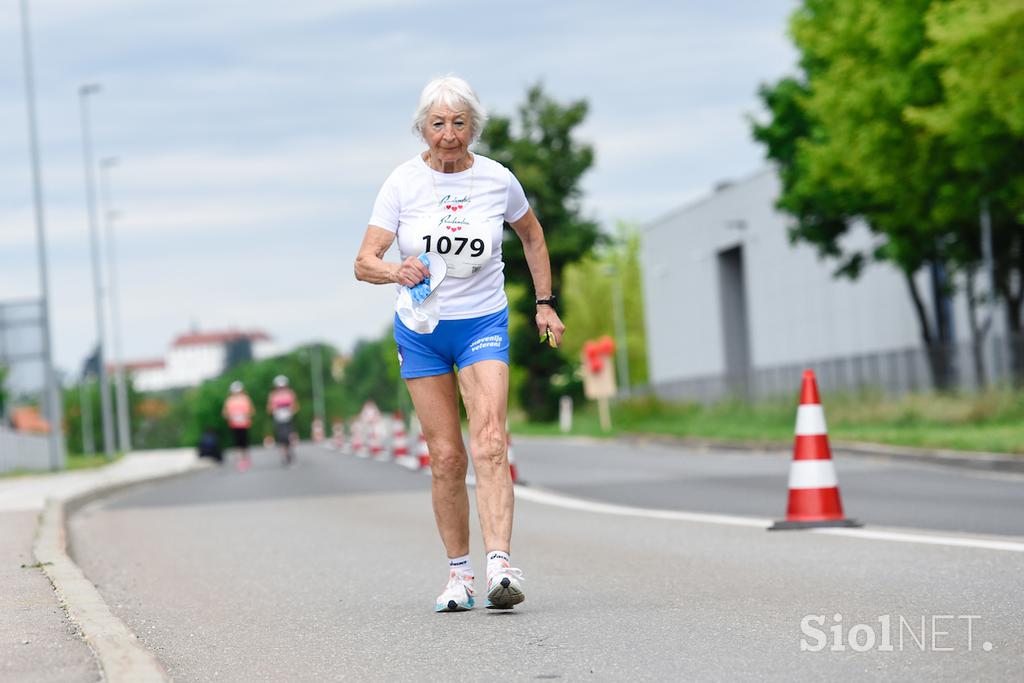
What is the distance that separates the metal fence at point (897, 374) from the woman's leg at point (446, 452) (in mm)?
23420

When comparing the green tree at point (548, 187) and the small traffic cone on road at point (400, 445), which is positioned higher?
the green tree at point (548, 187)

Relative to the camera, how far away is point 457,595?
7.18 meters

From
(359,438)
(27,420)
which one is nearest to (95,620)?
(27,420)

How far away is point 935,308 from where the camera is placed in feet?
171

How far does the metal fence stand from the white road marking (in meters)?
15.2

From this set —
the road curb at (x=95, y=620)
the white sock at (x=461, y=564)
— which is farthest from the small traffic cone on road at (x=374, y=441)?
the white sock at (x=461, y=564)

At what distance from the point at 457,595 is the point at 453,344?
1.00 m

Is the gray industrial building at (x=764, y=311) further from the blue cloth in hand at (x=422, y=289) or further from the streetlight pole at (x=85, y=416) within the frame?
the blue cloth in hand at (x=422, y=289)

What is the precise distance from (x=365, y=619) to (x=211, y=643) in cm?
73

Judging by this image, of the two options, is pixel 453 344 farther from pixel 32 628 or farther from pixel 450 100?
pixel 32 628

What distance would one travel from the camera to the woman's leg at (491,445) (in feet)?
23.0

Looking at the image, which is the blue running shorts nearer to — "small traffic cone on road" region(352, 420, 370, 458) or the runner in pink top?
the runner in pink top

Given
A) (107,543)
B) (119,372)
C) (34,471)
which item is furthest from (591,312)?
(107,543)

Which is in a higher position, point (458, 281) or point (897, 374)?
point (458, 281)
